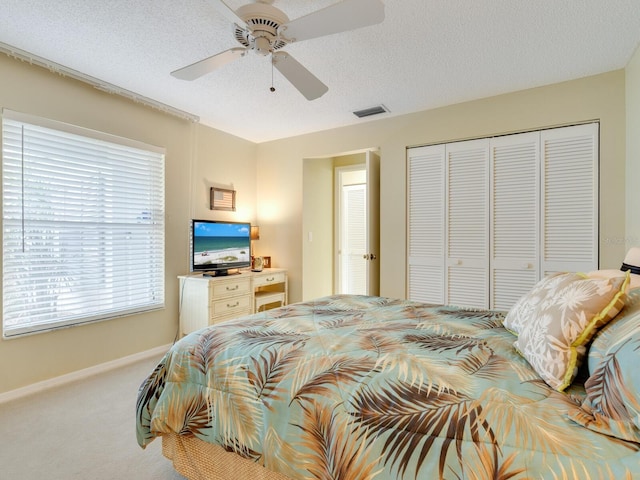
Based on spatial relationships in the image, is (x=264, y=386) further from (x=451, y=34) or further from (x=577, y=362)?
(x=451, y=34)

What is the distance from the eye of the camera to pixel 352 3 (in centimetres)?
149

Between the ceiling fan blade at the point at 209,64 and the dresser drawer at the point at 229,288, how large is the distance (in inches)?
80.1

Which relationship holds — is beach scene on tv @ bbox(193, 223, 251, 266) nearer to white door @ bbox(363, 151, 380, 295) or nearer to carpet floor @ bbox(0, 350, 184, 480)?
carpet floor @ bbox(0, 350, 184, 480)

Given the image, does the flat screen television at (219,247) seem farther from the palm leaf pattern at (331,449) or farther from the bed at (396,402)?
the palm leaf pattern at (331,449)

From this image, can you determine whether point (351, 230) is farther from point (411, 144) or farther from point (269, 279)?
point (411, 144)

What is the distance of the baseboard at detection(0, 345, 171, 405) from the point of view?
243cm

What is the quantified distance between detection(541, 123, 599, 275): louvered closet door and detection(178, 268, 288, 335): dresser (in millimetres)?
3024

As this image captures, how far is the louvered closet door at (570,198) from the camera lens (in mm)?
2801

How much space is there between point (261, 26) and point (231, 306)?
2.75 m

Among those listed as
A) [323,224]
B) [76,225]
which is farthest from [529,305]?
[323,224]

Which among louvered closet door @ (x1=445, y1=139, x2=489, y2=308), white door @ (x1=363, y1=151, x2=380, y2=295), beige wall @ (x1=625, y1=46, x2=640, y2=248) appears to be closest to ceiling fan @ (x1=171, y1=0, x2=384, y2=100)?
white door @ (x1=363, y1=151, x2=380, y2=295)

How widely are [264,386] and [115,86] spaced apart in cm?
301

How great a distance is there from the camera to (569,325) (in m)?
1.07

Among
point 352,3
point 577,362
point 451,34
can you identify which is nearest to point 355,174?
point 451,34
